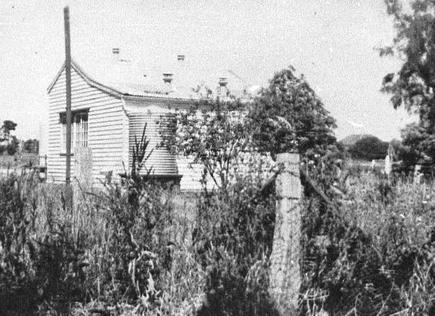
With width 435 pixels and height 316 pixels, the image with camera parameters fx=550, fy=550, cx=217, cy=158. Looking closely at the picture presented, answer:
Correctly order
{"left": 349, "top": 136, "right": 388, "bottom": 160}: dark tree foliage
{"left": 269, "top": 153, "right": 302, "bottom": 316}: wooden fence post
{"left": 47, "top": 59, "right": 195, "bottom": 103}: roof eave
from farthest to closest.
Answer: {"left": 349, "top": 136, "right": 388, "bottom": 160}: dark tree foliage, {"left": 47, "top": 59, "right": 195, "bottom": 103}: roof eave, {"left": 269, "top": 153, "right": 302, "bottom": 316}: wooden fence post

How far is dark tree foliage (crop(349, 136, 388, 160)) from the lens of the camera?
1581 inches

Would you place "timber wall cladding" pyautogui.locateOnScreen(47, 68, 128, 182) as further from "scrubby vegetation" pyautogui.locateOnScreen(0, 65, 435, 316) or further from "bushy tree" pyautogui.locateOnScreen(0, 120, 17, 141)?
"bushy tree" pyautogui.locateOnScreen(0, 120, 17, 141)

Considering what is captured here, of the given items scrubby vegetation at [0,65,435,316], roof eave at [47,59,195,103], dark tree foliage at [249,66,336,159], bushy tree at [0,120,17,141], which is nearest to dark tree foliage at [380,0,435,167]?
dark tree foliage at [249,66,336,159]

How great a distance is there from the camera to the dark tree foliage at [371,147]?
4016 centimetres

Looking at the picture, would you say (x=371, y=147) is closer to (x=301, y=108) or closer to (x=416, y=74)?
(x=416, y=74)

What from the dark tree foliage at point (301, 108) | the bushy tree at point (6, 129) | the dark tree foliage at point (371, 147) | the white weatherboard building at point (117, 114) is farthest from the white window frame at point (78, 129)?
the dark tree foliage at point (371, 147)

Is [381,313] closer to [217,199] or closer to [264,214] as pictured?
[264,214]

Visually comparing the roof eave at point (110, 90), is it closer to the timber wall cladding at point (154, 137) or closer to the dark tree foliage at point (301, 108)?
the timber wall cladding at point (154, 137)

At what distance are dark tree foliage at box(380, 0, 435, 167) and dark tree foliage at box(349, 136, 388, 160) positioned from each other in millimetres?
18280

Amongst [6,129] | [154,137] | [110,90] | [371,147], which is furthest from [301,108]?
[6,129]

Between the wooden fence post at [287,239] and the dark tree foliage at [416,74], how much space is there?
1686cm

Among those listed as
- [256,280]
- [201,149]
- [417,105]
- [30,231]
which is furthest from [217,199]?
[417,105]

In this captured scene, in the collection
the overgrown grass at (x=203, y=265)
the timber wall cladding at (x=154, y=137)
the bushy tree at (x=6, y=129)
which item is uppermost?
the bushy tree at (x=6, y=129)

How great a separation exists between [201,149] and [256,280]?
10.3m
